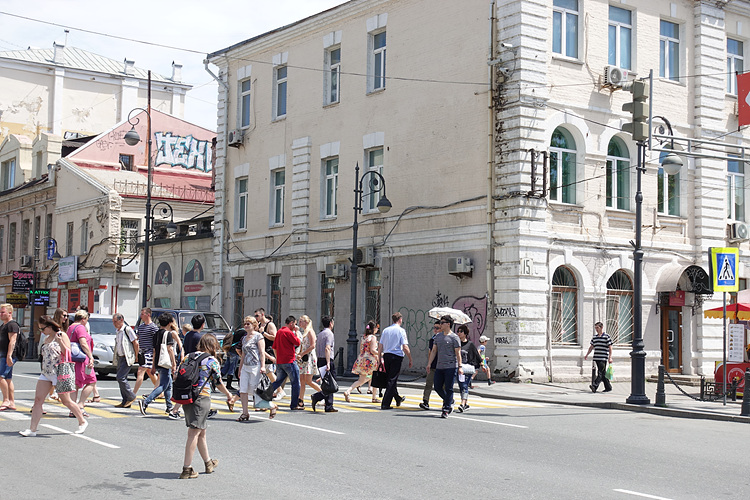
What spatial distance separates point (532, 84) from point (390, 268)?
719 cm

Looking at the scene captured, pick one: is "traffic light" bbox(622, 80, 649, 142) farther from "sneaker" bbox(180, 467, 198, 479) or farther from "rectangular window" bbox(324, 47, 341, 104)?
"rectangular window" bbox(324, 47, 341, 104)

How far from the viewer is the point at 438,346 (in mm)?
17094

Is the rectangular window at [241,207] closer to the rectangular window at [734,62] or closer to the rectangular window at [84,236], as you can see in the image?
the rectangular window at [84,236]

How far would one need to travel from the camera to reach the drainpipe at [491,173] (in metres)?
25.0

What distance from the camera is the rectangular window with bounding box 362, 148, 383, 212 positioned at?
29.8 m

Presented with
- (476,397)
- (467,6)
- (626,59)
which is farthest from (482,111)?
(476,397)

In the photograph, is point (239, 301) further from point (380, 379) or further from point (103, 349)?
point (380, 379)

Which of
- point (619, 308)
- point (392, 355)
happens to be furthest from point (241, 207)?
point (392, 355)

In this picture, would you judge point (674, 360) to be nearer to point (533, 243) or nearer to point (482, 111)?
point (533, 243)

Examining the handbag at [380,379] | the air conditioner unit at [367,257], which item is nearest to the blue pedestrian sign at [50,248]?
the air conditioner unit at [367,257]

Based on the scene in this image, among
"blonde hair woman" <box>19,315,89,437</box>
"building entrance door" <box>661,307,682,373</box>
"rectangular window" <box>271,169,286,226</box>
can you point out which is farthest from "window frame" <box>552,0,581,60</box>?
"blonde hair woman" <box>19,315,89,437</box>

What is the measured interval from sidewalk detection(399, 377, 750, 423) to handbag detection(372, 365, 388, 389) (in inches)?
155

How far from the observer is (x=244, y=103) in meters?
36.5

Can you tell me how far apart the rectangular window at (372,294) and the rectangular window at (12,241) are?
33443mm
